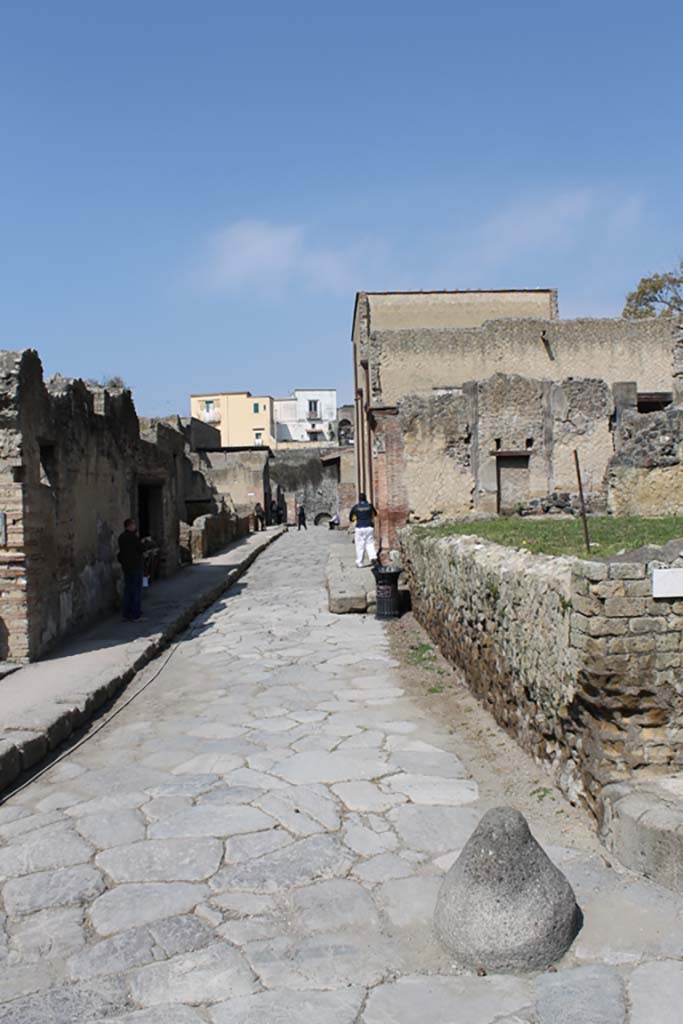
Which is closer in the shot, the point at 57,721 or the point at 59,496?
the point at 57,721

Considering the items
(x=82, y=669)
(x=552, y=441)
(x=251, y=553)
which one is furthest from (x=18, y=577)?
(x=251, y=553)

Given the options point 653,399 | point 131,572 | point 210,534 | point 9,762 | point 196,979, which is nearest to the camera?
point 196,979

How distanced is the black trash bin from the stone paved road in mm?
4579

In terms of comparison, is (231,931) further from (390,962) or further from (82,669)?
(82,669)

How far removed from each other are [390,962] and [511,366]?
18.2 m

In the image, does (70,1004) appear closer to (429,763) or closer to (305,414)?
(429,763)

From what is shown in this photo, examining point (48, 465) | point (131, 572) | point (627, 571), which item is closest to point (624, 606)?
point (627, 571)

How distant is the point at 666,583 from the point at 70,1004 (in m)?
2.94

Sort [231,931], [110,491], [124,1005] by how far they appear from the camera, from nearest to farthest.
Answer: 1. [124,1005]
2. [231,931]
3. [110,491]

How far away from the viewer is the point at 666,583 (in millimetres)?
3865

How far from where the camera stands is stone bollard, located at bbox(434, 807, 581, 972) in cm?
294

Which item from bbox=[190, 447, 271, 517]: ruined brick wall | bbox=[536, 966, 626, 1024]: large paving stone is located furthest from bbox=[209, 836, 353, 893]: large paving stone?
bbox=[190, 447, 271, 517]: ruined brick wall

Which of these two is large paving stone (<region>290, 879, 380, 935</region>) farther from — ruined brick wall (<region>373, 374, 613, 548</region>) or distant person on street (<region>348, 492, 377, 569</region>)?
ruined brick wall (<region>373, 374, 613, 548</region>)

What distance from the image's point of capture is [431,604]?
898cm
